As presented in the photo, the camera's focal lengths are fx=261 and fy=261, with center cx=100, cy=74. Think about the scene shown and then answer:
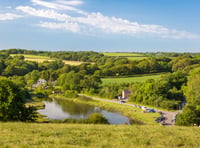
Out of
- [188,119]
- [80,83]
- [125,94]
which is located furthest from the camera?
[80,83]

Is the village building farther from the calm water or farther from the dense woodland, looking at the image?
the calm water

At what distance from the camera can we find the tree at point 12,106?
2180 centimetres

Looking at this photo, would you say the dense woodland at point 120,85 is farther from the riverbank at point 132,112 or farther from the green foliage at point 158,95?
the riverbank at point 132,112

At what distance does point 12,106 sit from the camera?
72.9ft

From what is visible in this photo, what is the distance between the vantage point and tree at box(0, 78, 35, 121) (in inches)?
858

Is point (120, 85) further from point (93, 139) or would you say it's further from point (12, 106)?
point (93, 139)

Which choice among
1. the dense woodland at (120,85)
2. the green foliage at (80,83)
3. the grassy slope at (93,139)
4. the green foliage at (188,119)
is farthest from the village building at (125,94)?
the grassy slope at (93,139)

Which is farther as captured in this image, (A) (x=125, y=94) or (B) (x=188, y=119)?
(A) (x=125, y=94)

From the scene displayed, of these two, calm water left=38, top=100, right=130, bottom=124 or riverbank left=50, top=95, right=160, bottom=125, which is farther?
calm water left=38, top=100, right=130, bottom=124

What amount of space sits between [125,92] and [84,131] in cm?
5528

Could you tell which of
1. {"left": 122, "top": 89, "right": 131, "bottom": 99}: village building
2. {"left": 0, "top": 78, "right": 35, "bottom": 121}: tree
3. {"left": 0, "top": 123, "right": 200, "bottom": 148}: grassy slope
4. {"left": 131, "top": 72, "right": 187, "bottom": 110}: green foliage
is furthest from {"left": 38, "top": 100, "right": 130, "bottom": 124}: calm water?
{"left": 0, "top": 123, "right": 200, "bottom": 148}: grassy slope

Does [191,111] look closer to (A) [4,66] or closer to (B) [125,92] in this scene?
(B) [125,92]

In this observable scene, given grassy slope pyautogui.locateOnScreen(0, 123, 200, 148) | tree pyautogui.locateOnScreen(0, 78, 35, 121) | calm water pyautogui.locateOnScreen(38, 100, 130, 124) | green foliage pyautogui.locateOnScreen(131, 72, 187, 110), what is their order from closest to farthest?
1. grassy slope pyautogui.locateOnScreen(0, 123, 200, 148)
2. tree pyautogui.locateOnScreen(0, 78, 35, 121)
3. calm water pyautogui.locateOnScreen(38, 100, 130, 124)
4. green foliage pyautogui.locateOnScreen(131, 72, 187, 110)

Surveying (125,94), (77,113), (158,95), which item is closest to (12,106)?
(77,113)
